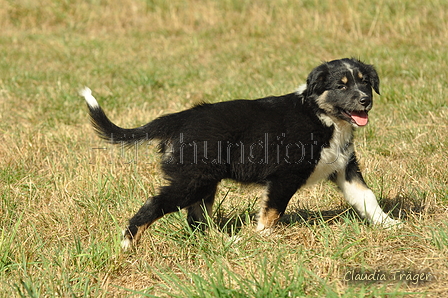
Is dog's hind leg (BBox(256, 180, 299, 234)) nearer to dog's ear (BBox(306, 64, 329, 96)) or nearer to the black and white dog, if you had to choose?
the black and white dog

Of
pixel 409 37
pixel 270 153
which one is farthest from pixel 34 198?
pixel 409 37

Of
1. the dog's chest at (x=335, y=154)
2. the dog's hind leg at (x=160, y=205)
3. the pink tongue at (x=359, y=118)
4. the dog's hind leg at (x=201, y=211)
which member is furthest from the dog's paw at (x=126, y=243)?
the pink tongue at (x=359, y=118)

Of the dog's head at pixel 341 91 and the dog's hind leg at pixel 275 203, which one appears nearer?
the dog's hind leg at pixel 275 203

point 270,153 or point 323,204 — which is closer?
point 270,153

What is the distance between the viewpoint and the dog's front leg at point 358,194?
3879 millimetres

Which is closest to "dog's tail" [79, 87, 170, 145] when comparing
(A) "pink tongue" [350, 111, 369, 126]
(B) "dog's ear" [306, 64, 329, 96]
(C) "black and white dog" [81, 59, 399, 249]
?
(C) "black and white dog" [81, 59, 399, 249]

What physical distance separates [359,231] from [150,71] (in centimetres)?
579

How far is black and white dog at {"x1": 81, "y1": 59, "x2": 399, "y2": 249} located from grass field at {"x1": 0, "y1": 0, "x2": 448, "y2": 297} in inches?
6.8

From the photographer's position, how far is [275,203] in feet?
12.3

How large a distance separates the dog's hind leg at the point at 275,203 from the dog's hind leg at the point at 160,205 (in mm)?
425

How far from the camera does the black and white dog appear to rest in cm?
366

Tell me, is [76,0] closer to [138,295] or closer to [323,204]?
[323,204]

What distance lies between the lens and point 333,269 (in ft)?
10.3

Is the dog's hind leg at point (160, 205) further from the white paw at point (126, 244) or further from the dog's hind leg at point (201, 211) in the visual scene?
the dog's hind leg at point (201, 211)
